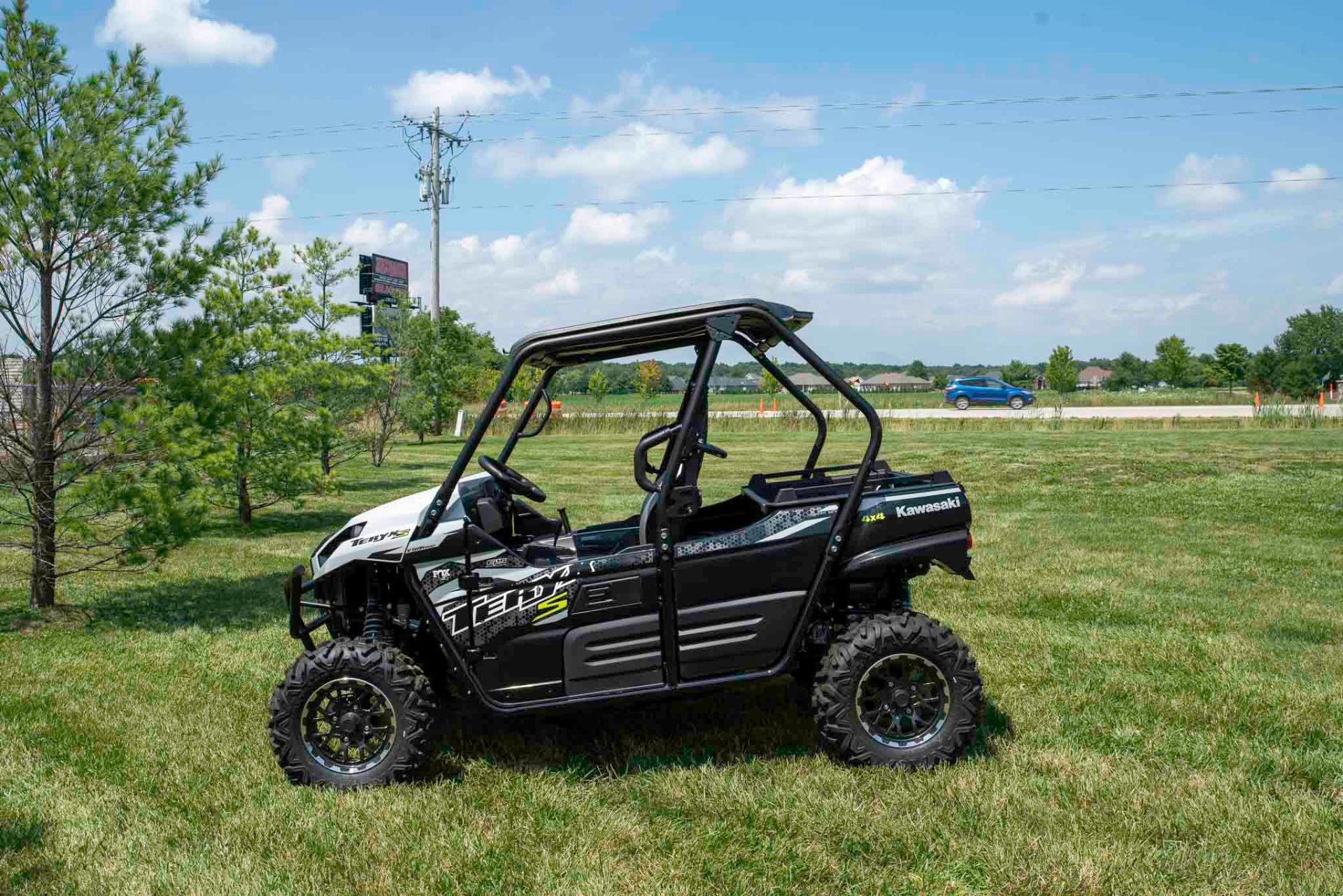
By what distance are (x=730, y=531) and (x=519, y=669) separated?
1.02 m

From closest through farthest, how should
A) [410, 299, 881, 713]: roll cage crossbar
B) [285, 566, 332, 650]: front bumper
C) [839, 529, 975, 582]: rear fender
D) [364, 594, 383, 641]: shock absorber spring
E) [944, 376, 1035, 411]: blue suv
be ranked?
[410, 299, 881, 713]: roll cage crossbar → [839, 529, 975, 582]: rear fender → [364, 594, 383, 641]: shock absorber spring → [285, 566, 332, 650]: front bumper → [944, 376, 1035, 411]: blue suv

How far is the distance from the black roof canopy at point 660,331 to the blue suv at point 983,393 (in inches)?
1675

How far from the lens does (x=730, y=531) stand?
15.5 ft

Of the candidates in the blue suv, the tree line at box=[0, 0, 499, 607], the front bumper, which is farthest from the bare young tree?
the blue suv

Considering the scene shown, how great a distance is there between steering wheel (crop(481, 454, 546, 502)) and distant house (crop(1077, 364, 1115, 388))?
94029 millimetres

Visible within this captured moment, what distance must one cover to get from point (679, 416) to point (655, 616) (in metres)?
0.82

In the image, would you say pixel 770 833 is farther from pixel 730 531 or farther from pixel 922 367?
pixel 922 367

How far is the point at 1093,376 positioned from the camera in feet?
380

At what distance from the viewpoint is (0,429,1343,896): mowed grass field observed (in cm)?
385

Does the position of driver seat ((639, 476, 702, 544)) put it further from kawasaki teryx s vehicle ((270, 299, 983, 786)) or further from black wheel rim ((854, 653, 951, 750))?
black wheel rim ((854, 653, 951, 750))

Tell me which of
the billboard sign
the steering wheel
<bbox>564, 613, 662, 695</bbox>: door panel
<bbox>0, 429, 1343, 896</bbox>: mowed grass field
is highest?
the billboard sign

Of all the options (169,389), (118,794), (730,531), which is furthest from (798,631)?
(169,389)

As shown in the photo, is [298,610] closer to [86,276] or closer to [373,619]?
[373,619]

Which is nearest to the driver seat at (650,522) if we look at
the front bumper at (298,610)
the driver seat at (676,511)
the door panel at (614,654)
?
the driver seat at (676,511)
